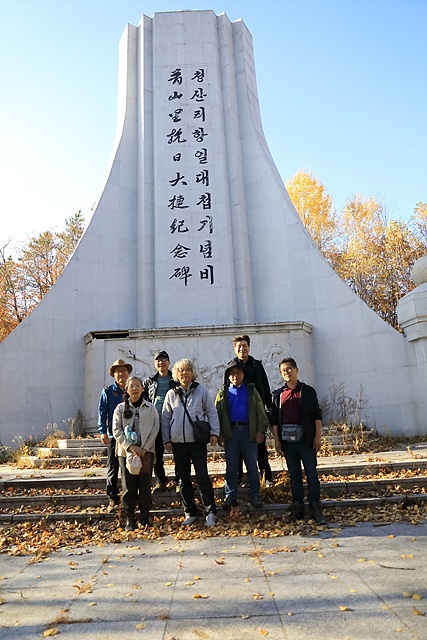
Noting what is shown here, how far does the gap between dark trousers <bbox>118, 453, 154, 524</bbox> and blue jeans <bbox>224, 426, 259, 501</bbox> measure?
0.79 m

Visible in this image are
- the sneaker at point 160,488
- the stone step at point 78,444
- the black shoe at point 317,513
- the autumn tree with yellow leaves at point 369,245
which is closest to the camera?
the black shoe at point 317,513

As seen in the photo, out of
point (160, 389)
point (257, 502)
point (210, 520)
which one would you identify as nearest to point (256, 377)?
point (160, 389)

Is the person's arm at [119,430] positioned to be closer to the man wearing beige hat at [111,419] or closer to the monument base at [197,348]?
the man wearing beige hat at [111,419]

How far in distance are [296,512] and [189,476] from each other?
1.04 meters

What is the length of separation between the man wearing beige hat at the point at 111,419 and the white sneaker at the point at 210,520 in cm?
108

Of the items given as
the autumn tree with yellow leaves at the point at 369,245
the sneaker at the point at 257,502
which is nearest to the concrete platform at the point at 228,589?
the sneaker at the point at 257,502

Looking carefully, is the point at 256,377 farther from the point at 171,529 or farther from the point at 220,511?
the point at 171,529

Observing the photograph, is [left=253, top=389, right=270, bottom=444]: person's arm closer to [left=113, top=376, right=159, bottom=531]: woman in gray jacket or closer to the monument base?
[left=113, top=376, right=159, bottom=531]: woman in gray jacket

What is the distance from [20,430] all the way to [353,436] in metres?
6.90

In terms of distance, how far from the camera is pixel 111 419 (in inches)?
201

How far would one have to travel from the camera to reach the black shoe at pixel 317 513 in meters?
4.23

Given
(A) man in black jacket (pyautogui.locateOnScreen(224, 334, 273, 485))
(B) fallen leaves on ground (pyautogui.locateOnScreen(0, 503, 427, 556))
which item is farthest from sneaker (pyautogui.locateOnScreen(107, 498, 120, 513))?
(A) man in black jacket (pyautogui.locateOnScreen(224, 334, 273, 485))

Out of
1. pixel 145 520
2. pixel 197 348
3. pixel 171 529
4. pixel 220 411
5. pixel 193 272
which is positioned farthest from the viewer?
pixel 193 272

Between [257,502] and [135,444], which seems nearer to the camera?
[135,444]
